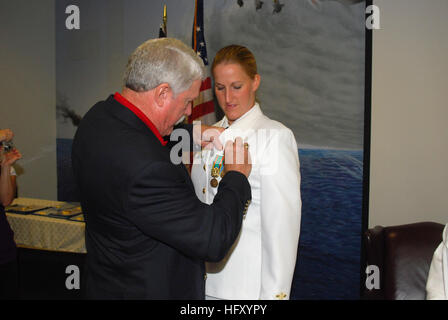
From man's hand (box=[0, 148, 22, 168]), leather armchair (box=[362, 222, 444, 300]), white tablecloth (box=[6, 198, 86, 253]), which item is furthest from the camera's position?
white tablecloth (box=[6, 198, 86, 253])

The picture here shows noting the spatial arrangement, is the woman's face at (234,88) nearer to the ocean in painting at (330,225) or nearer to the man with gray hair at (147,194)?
the man with gray hair at (147,194)

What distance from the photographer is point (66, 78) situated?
391cm

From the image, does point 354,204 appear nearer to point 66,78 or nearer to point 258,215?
point 258,215

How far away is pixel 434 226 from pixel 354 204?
0.75 metres

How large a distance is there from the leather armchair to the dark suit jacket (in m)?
1.11

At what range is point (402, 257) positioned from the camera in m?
1.81

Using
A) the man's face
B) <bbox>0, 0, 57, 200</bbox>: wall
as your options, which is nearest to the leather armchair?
the man's face

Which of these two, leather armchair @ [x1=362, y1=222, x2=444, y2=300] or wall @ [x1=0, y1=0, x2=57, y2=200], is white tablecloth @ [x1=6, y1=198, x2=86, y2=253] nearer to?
wall @ [x1=0, y1=0, x2=57, y2=200]

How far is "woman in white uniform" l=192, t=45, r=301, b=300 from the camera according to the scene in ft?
4.28

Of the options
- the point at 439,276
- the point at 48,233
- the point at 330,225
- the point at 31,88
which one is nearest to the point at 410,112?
the point at 330,225

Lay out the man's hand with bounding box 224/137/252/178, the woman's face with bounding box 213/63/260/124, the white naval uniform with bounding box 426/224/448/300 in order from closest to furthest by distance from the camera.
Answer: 1. the man's hand with bounding box 224/137/252/178
2. the white naval uniform with bounding box 426/224/448/300
3. the woman's face with bounding box 213/63/260/124

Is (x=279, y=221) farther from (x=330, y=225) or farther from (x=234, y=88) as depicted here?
(x=330, y=225)

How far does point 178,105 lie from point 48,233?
230 cm

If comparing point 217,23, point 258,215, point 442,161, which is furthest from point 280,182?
point 217,23
